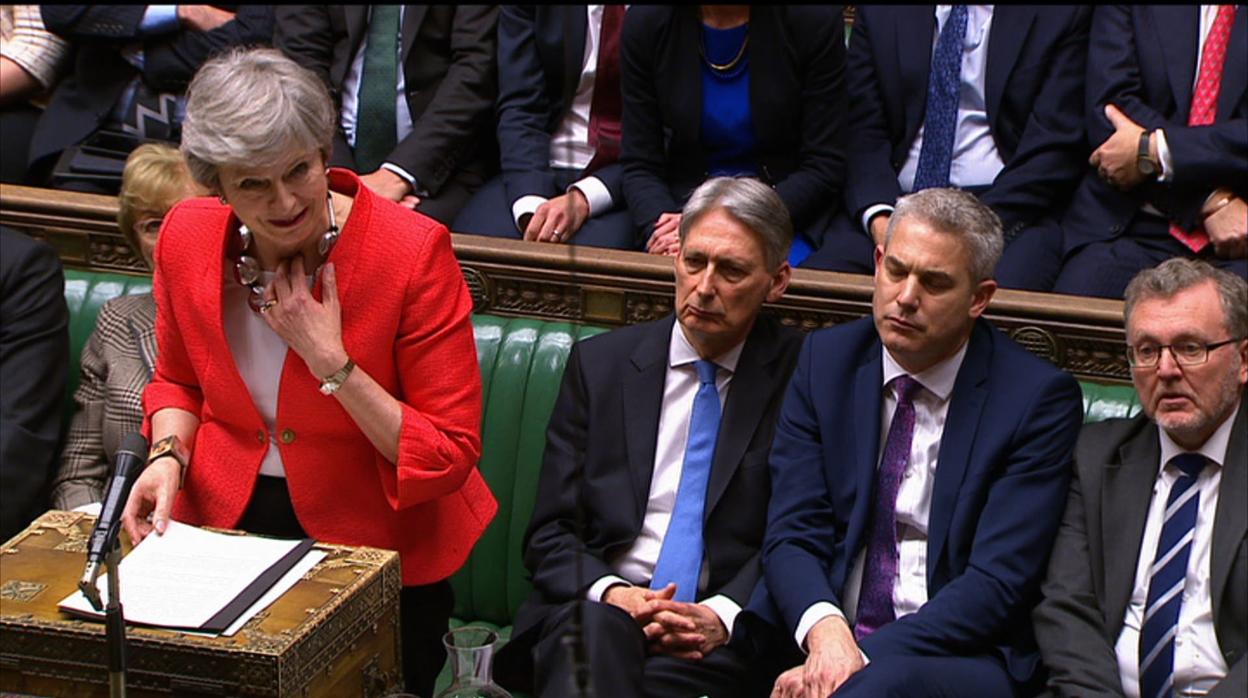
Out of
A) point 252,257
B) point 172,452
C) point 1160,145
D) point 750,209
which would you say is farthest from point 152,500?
point 1160,145

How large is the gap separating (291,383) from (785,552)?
757 mm

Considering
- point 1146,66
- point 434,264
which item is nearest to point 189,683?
point 434,264

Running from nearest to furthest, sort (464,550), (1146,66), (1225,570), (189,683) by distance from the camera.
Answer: (189,683)
(1225,570)
(464,550)
(1146,66)

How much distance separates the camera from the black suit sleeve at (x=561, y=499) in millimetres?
2559

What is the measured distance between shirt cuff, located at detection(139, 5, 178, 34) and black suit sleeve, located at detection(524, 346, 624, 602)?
1.46 m

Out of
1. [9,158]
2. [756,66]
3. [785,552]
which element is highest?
[756,66]

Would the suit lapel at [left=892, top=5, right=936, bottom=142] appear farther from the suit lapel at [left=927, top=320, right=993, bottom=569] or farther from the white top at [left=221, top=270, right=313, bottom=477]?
the white top at [left=221, top=270, right=313, bottom=477]

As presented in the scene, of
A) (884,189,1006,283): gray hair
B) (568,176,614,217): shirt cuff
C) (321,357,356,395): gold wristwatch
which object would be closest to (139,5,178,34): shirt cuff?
(568,176,614,217): shirt cuff

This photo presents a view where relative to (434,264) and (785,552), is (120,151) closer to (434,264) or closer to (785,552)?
(434,264)

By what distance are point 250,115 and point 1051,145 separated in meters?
1.67

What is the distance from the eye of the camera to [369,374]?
2273 millimetres

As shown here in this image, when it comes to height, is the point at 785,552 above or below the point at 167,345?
below

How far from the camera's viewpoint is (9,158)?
12.1 feet

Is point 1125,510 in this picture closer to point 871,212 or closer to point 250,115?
point 871,212
